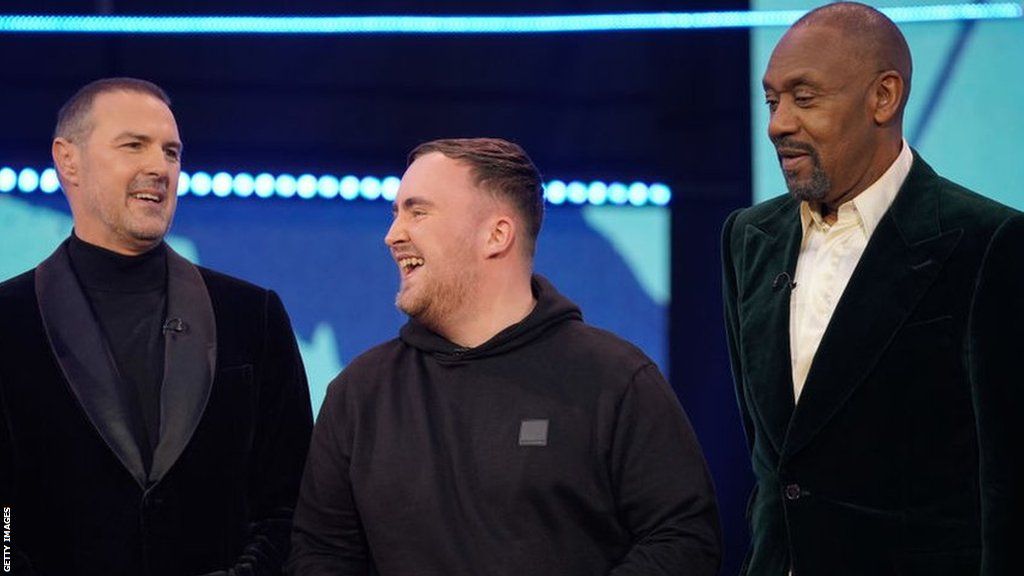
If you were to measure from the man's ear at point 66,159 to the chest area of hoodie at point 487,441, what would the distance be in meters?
0.83

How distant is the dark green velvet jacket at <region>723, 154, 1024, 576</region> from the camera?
2.30 metres

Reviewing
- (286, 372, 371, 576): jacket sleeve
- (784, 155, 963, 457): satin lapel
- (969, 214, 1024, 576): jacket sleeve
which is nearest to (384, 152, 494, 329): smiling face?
(286, 372, 371, 576): jacket sleeve

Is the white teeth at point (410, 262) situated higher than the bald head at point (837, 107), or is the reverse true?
the bald head at point (837, 107)

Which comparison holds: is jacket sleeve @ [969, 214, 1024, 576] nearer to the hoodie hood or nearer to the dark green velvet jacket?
the dark green velvet jacket

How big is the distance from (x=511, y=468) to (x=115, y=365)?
792 mm

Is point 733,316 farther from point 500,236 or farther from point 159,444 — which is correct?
point 159,444

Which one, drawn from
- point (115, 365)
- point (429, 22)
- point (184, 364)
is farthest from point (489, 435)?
point (429, 22)

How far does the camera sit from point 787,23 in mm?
3896

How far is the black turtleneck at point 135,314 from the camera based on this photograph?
2734mm

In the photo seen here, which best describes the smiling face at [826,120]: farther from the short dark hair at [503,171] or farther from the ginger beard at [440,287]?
the ginger beard at [440,287]

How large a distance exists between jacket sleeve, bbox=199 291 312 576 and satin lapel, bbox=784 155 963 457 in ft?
3.21

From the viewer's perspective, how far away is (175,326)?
2803 millimetres

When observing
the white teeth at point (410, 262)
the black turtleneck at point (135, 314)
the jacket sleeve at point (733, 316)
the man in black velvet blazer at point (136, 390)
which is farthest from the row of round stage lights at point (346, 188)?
the white teeth at point (410, 262)

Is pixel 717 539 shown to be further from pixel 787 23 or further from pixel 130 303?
pixel 787 23
